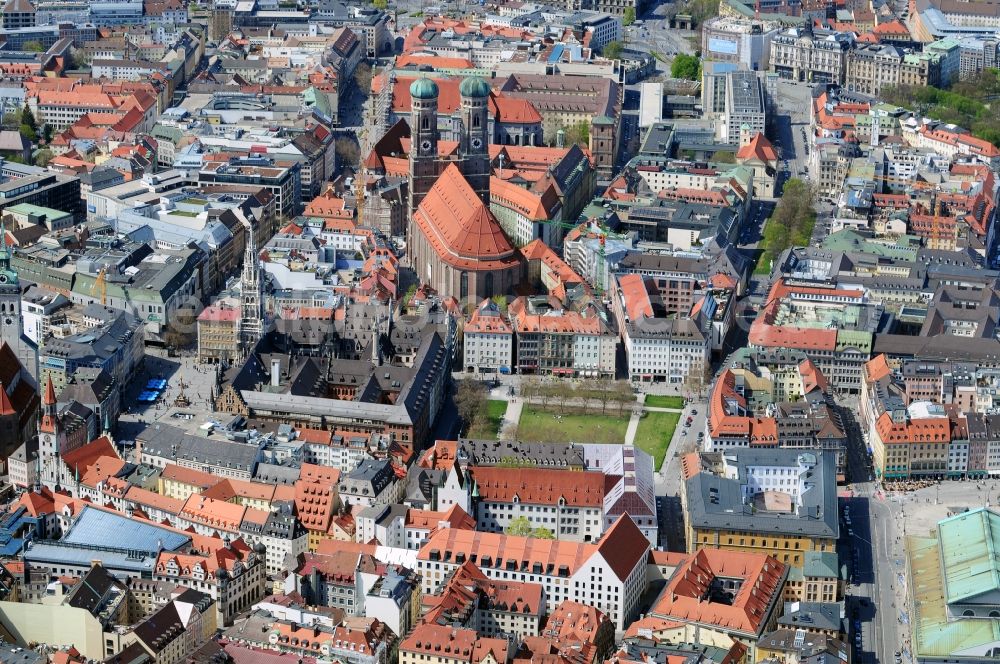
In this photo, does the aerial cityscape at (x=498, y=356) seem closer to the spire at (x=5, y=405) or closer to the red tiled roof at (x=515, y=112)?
the red tiled roof at (x=515, y=112)

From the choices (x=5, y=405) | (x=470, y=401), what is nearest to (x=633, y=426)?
(x=470, y=401)

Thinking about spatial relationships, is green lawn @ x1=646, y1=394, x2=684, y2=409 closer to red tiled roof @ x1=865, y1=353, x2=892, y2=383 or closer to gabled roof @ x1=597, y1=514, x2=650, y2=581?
red tiled roof @ x1=865, y1=353, x2=892, y2=383

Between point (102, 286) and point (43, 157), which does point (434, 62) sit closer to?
point (43, 157)

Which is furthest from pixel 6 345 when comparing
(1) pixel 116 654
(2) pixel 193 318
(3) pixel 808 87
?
(3) pixel 808 87

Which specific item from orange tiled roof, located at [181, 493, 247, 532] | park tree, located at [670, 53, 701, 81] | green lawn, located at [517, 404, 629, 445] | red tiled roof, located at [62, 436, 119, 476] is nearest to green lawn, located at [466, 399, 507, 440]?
green lawn, located at [517, 404, 629, 445]

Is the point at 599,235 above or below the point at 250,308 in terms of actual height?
below

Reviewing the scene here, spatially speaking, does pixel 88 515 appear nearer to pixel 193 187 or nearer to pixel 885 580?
pixel 885 580
